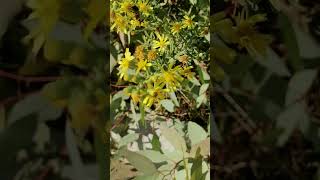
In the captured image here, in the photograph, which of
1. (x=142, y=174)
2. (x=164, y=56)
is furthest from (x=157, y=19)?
(x=142, y=174)

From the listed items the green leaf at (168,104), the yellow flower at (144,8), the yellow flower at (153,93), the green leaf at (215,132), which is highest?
the yellow flower at (144,8)

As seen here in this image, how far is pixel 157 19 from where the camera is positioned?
143cm

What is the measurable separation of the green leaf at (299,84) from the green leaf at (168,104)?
297mm

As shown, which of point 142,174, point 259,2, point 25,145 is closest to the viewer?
point 25,145

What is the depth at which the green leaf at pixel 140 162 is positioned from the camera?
1.40 meters

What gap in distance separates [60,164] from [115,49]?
0.36 m

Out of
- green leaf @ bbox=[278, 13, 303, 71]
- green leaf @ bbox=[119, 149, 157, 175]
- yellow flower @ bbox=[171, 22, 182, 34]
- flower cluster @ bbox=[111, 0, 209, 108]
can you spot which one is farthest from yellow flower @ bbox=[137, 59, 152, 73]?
green leaf @ bbox=[278, 13, 303, 71]

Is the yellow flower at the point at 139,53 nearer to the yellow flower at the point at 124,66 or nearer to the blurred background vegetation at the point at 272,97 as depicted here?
the yellow flower at the point at 124,66

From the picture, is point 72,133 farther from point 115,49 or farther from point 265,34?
point 265,34

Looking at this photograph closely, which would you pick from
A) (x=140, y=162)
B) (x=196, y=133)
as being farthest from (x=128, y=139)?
(x=196, y=133)

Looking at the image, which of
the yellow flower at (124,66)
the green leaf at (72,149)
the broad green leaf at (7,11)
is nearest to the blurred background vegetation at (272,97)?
the yellow flower at (124,66)

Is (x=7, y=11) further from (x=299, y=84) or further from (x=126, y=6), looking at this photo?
(x=299, y=84)

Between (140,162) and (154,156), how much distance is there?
0.04 m

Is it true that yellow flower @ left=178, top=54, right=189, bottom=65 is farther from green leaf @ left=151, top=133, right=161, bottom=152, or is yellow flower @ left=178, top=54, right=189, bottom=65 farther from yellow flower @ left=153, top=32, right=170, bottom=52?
green leaf @ left=151, top=133, right=161, bottom=152
